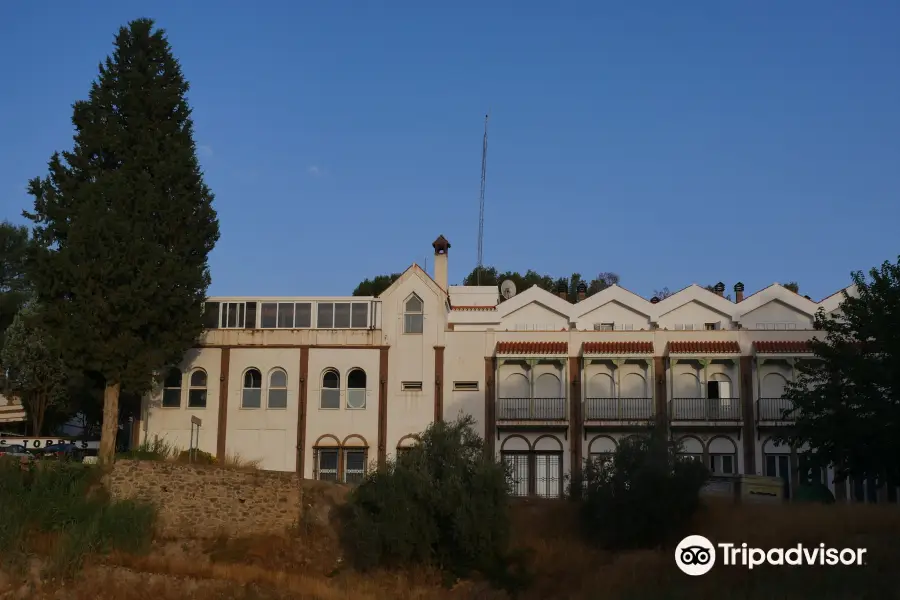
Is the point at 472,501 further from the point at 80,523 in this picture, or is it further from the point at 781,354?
the point at 781,354

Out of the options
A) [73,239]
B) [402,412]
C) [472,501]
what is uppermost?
[73,239]

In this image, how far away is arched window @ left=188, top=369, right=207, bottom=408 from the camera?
47.7m

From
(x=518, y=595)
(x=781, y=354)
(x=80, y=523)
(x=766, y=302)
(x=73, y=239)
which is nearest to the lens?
(x=518, y=595)

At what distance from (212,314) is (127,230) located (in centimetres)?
761

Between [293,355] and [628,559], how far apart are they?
20.4 meters

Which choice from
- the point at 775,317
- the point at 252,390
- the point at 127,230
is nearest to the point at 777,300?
the point at 775,317

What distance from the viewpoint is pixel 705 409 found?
4606 cm

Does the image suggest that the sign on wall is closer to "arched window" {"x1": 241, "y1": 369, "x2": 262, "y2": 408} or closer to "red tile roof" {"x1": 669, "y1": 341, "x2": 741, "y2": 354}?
"arched window" {"x1": 241, "y1": 369, "x2": 262, "y2": 408}

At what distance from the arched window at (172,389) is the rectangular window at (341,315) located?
7.50 meters

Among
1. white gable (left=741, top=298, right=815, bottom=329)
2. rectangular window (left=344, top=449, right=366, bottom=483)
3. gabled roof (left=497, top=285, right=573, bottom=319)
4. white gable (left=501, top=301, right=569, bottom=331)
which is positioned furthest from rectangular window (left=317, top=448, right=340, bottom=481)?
white gable (left=741, top=298, right=815, bottom=329)

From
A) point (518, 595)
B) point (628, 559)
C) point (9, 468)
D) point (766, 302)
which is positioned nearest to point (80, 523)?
point (9, 468)

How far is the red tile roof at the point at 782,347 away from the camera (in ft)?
151

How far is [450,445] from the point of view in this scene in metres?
34.1

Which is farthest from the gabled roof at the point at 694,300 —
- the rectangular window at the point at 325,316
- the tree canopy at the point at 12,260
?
the tree canopy at the point at 12,260
